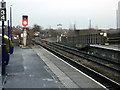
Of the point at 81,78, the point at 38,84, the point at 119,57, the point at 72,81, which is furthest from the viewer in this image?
the point at 119,57

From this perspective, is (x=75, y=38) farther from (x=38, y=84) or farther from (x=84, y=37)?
(x=38, y=84)

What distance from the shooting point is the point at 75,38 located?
158ft

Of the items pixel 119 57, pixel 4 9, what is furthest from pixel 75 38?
pixel 4 9

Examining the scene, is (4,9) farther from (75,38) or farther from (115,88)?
(75,38)

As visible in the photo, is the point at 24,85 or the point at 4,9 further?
the point at 4,9

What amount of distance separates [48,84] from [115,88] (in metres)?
2.91

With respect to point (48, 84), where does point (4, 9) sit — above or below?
above

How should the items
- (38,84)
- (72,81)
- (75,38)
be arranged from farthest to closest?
1. (75,38)
2. (72,81)
3. (38,84)

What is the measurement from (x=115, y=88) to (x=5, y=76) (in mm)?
5170

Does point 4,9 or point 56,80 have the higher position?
point 4,9

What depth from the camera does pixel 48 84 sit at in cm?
733

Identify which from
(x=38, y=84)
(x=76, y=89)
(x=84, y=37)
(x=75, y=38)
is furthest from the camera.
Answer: (x=75, y=38)

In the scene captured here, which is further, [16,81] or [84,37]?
[84,37]

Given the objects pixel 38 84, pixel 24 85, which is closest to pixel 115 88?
pixel 38 84
